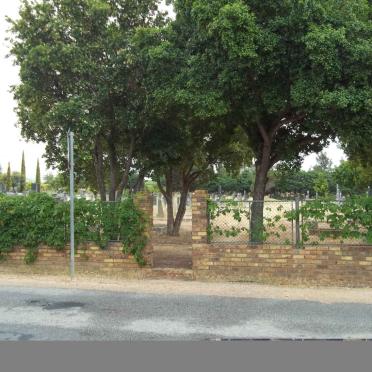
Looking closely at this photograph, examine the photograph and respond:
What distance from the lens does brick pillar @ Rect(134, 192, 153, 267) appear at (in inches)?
420

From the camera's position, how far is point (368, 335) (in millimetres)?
6230

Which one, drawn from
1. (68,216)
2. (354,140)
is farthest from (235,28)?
(68,216)

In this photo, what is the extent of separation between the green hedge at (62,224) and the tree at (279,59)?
2572mm

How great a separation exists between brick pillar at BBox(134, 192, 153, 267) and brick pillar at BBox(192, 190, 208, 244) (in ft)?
3.34

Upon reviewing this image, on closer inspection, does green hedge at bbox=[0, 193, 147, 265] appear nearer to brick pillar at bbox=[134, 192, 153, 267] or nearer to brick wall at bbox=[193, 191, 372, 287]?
brick pillar at bbox=[134, 192, 153, 267]

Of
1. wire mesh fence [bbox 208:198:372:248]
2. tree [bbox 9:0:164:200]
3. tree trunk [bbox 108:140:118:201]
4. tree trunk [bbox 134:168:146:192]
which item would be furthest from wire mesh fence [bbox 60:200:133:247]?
tree trunk [bbox 134:168:146:192]

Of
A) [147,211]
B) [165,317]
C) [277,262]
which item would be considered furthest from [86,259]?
[165,317]

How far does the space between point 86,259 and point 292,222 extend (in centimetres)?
453

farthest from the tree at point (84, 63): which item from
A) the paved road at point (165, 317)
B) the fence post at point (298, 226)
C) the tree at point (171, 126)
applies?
the paved road at point (165, 317)

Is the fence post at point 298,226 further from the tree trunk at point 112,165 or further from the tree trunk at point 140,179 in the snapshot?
the tree trunk at point 140,179

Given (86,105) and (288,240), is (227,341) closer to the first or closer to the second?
(288,240)

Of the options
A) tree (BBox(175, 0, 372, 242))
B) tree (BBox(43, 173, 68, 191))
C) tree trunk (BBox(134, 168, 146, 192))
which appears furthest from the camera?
tree (BBox(43, 173, 68, 191))

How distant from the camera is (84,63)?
13797 millimetres

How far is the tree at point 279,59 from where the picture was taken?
934 centimetres
